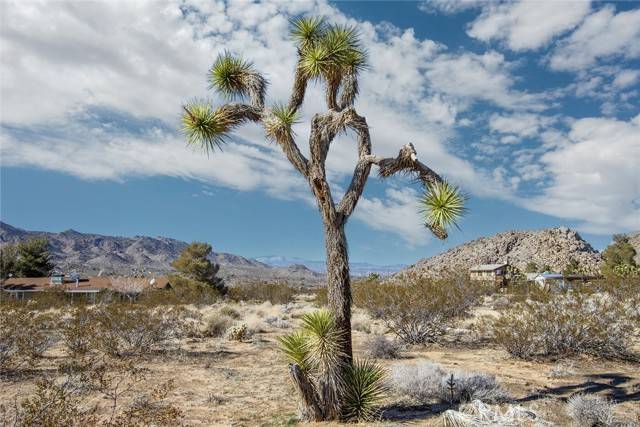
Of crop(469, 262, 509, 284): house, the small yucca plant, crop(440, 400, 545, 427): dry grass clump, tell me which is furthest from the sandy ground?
crop(469, 262, 509, 284): house

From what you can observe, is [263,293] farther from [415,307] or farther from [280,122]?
[280,122]

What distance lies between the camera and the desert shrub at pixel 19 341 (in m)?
11.0

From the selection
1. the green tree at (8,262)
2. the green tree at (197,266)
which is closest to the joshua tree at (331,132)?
the green tree at (197,266)

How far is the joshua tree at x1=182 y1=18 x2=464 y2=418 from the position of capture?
766cm

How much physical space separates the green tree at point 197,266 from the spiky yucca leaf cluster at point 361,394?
1324 inches

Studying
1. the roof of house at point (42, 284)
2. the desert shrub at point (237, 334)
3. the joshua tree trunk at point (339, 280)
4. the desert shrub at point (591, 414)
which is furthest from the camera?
the roof of house at point (42, 284)

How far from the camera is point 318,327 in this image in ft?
23.2

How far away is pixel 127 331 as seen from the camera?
44.3 ft

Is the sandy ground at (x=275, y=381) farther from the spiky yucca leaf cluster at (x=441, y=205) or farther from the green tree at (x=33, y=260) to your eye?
the green tree at (x=33, y=260)

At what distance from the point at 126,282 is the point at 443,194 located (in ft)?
118

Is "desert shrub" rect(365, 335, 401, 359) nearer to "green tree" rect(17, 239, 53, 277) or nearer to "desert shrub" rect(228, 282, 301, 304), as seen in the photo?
"desert shrub" rect(228, 282, 301, 304)

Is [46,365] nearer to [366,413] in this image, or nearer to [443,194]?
[366,413]

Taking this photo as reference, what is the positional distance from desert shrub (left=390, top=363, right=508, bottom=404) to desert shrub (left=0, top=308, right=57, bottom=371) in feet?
27.3

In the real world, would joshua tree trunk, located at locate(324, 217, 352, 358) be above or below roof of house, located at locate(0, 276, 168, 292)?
below
